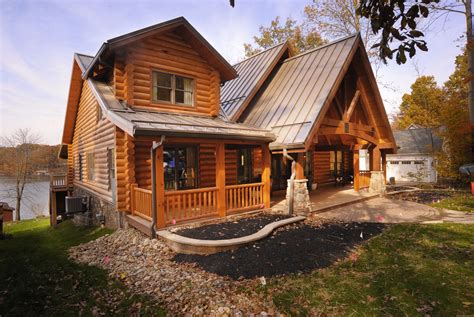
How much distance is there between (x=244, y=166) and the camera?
1358cm

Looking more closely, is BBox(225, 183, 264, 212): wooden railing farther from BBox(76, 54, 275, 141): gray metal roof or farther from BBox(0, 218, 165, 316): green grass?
BBox(0, 218, 165, 316): green grass

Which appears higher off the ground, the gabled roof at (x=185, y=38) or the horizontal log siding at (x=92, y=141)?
the gabled roof at (x=185, y=38)

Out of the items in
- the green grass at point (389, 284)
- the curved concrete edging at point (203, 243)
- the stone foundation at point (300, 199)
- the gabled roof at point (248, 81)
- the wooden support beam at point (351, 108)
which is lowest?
the green grass at point (389, 284)

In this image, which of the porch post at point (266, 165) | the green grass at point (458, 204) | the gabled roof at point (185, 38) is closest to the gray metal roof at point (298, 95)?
the porch post at point (266, 165)

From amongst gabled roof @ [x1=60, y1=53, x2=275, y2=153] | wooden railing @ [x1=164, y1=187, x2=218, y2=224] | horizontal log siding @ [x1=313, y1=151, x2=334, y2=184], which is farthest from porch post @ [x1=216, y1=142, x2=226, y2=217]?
horizontal log siding @ [x1=313, y1=151, x2=334, y2=184]

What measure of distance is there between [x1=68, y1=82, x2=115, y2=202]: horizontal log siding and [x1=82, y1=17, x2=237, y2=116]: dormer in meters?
1.69

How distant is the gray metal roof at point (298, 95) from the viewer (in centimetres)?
982

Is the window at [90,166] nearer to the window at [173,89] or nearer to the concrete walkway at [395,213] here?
the window at [173,89]

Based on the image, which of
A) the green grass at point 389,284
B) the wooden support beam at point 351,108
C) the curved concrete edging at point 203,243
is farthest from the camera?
the wooden support beam at point 351,108

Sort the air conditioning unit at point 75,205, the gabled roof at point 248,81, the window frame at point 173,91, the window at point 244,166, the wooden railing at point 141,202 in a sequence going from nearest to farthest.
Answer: the wooden railing at point 141,202
the window frame at point 173,91
the gabled roof at point 248,81
the air conditioning unit at point 75,205
the window at point 244,166

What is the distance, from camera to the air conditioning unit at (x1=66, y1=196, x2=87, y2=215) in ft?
43.4

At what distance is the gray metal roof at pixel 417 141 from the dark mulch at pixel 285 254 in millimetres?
23032

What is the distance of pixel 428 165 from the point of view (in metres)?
25.8

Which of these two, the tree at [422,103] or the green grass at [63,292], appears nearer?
the green grass at [63,292]
